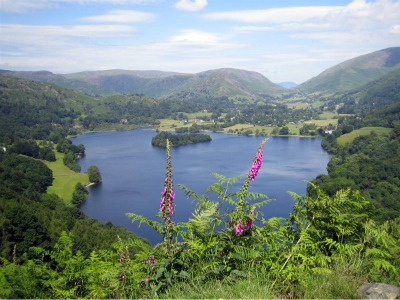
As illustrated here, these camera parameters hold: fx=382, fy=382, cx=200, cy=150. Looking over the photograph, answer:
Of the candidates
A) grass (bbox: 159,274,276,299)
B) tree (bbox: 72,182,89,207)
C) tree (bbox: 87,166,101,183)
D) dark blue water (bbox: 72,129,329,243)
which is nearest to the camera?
grass (bbox: 159,274,276,299)

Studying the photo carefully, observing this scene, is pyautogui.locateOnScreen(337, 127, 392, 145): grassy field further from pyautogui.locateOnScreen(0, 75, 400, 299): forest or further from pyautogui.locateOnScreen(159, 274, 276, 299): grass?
pyautogui.locateOnScreen(159, 274, 276, 299): grass

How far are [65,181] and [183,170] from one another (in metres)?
23.7

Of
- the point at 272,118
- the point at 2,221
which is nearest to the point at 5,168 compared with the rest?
the point at 2,221

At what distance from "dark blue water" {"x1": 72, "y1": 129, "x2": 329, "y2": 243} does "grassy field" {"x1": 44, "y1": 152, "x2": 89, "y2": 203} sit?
149 inches

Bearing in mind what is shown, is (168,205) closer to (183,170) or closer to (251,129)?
(183,170)

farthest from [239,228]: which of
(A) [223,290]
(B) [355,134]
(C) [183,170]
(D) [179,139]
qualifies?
(D) [179,139]

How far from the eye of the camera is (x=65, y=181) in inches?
2970

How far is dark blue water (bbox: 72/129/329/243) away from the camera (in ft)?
189

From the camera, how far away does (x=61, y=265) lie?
19.2ft

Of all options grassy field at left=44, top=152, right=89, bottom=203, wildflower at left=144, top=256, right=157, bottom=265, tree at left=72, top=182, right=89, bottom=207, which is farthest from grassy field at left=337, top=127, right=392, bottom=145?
wildflower at left=144, top=256, right=157, bottom=265

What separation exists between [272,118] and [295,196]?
18535 cm

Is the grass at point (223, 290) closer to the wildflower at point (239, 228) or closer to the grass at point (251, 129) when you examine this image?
the wildflower at point (239, 228)

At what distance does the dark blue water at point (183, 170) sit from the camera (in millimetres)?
57531

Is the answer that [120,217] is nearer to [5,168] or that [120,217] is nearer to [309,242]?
[5,168]
